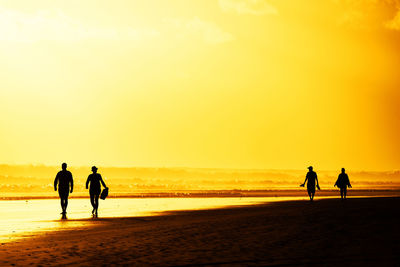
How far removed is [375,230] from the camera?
1669 cm

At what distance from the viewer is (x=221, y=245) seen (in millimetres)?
13938

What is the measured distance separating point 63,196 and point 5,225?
246 inches

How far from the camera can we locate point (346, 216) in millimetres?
22172

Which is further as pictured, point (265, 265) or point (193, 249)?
point (193, 249)

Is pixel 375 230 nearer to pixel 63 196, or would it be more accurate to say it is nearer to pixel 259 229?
pixel 259 229

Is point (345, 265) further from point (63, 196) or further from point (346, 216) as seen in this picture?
point (63, 196)

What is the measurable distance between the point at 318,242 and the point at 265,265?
3650mm

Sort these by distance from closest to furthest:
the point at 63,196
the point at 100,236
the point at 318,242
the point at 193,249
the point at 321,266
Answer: the point at 321,266 → the point at 193,249 → the point at 318,242 → the point at 100,236 → the point at 63,196

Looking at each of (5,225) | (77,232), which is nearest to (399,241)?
(77,232)

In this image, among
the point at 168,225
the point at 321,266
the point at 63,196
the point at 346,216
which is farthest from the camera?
the point at 63,196

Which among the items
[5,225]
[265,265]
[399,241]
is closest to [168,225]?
[5,225]

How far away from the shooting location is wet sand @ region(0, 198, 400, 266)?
11453mm

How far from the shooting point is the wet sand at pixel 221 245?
37.6 feet

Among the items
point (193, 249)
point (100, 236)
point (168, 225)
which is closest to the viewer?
point (193, 249)
